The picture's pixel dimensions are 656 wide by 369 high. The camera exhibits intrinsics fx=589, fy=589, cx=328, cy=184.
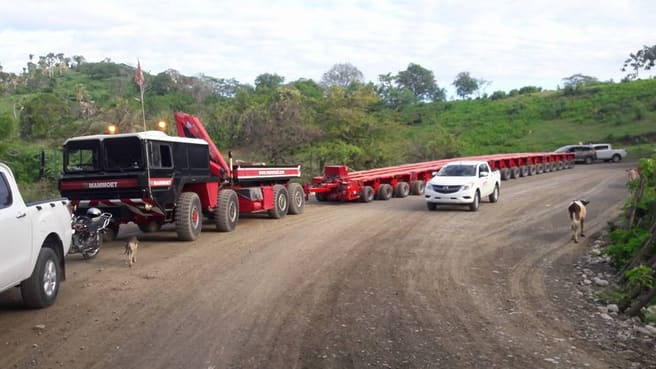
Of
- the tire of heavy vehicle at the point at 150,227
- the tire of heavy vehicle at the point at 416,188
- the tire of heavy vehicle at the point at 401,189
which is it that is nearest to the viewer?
the tire of heavy vehicle at the point at 150,227

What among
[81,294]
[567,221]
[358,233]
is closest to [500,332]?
[81,294]

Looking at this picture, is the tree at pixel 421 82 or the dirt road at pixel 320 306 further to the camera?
the tree at pixel 421 82

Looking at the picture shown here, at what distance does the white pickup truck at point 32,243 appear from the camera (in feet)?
22.6

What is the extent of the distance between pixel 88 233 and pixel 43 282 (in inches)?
141

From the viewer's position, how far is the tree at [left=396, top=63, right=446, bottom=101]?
375ft

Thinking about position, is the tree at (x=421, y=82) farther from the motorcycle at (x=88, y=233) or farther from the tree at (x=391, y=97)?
the motorcycle at (x=88, y=233)

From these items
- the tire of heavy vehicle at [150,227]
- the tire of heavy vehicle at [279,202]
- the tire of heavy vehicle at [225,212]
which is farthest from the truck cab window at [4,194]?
the tire of heavy vehicle at [279,202]

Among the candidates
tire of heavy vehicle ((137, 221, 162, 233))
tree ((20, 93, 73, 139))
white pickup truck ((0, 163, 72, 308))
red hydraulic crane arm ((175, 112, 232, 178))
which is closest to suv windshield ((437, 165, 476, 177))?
red hydraulic crane arm ((175, 112, 232, 178))

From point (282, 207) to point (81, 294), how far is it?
384 inches

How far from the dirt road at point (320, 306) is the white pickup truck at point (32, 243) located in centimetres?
37

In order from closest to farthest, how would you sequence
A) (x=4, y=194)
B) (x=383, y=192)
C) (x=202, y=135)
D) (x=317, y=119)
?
(x=4, y=194) → (x=202, y=135) → (x=383, y=192) → (x=317, y=119)

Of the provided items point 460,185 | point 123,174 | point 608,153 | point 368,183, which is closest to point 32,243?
point 123,174

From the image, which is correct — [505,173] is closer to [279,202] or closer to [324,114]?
[324,114]

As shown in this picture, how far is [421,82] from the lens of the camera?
379 ft
